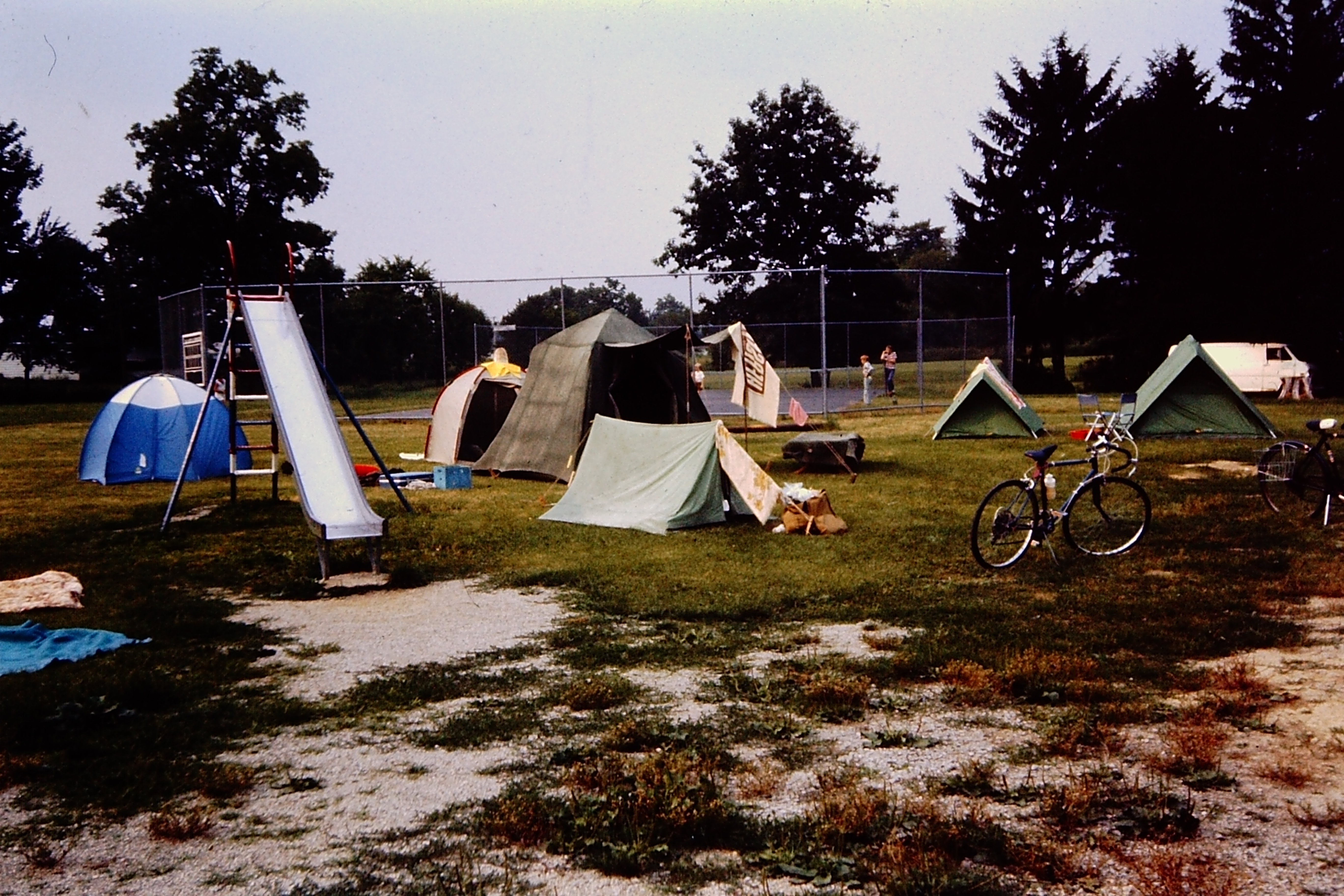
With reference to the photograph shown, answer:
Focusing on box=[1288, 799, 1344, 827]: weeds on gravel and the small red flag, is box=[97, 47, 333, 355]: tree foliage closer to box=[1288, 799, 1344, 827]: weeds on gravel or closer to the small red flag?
the small red flag

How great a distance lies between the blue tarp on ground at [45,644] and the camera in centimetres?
644

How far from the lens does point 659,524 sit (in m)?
11.1

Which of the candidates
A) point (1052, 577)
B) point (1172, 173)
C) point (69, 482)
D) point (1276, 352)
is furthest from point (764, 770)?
point (1172, 173)

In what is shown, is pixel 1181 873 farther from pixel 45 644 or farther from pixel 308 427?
pixel 308 427

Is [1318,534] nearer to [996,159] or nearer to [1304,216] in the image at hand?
[1304,216]

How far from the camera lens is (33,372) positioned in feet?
212

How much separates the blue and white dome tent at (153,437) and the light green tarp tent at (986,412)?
11991mm

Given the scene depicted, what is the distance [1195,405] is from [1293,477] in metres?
7.75

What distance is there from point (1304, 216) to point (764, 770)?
106 feet

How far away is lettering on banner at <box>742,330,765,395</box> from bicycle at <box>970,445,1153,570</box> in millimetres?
5965

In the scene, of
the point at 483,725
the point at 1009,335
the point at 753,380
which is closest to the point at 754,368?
the point at 753,380

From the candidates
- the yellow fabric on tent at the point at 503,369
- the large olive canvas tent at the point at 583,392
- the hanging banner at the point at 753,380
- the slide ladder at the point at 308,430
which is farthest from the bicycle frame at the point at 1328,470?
the yellow fabric on tent at the point at 503,369

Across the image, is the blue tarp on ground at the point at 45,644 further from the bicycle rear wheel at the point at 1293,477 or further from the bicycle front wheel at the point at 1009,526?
the bicycle rear wheel at the point at 1293,477

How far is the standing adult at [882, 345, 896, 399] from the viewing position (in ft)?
99.1
